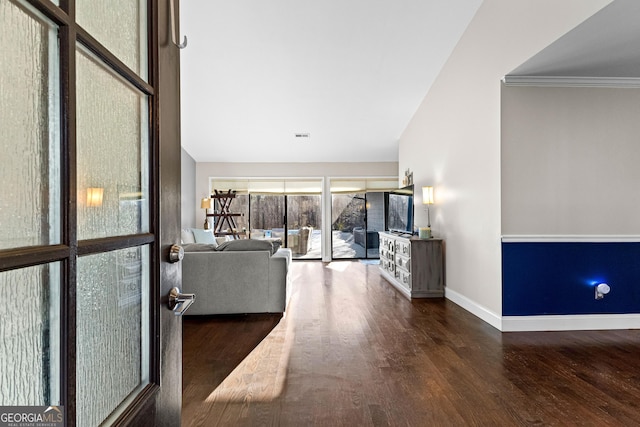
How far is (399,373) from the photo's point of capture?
252 cm

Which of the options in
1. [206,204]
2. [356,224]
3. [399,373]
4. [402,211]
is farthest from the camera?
[356,224]

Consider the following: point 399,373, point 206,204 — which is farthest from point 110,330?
point 206,204

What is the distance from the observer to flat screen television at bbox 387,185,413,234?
5.80 metres

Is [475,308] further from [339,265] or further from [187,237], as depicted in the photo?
[187,237]

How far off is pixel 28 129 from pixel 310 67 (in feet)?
16.2

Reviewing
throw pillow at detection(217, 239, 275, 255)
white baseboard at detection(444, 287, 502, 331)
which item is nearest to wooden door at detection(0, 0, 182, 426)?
throw pillow at detection(217, 239, 275, 255)

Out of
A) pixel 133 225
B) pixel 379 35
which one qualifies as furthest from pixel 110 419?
pixel 379 35

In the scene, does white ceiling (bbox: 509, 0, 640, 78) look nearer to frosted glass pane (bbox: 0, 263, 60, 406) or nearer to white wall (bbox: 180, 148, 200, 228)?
frosted glass pane (bbox: 0, 263, 60, 406)

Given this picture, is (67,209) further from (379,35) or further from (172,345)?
(379,35)

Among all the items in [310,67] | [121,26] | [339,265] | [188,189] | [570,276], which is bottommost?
[339,265]

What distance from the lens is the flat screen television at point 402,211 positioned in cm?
580

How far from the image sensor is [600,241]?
3.53 metres

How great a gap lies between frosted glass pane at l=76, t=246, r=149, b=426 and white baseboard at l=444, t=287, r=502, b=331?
3.42 m

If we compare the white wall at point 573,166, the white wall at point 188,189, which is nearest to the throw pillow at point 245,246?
the white wall at point 573,166
